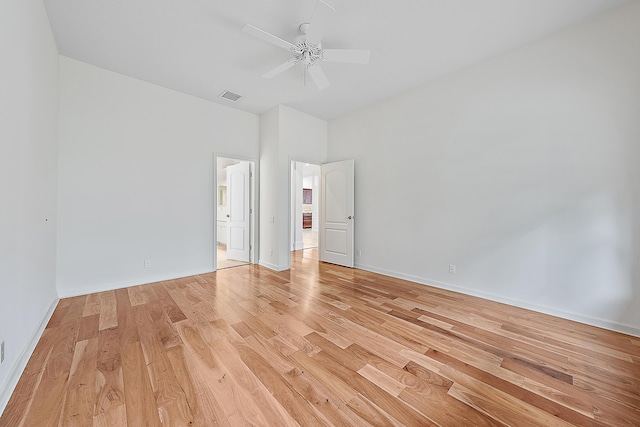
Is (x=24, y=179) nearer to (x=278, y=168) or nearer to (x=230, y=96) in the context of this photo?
(x=230, y=96)

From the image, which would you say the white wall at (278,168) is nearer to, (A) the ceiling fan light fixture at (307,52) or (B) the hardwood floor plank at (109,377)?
(A) the ceiling fan light fixture at (307,52)

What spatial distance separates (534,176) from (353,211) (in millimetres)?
2706

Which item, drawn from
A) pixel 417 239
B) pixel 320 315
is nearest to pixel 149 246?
pixel 320 315

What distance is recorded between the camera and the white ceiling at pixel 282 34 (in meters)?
2.36

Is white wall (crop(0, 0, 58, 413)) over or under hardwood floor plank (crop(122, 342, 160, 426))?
over

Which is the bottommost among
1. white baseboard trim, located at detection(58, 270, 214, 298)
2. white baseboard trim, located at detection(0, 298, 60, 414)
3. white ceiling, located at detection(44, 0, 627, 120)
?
white baseboard trim, located at detection(0, 298, 60, 414)

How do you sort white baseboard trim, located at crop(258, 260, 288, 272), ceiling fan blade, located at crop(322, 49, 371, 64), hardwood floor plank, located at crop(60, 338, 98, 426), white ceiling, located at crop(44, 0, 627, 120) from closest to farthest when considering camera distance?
1. hardwood floor plank, located at crop(60, 338, 98, 426)
2. white ceiling, located at crop(44, 0, 627, 120)
3. ceiling fan blade, located at crop(322, 49, 371, 64)
4. white baseboard trim, located at crop(258, 260, 288, 272)

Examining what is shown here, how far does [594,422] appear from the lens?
1398 mm

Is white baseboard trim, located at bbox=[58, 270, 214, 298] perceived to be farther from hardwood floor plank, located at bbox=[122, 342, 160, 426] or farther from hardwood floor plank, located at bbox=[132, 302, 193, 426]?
hardwood floor plank, located at bbox=[122, 342, 160, 426]

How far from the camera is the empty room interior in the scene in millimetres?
1619

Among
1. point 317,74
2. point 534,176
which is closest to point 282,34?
point 317,74

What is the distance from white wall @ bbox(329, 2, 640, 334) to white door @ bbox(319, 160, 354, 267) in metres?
0.96

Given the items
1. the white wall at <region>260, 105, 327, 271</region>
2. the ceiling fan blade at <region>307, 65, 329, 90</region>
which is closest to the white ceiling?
the ceiling fan blade at <region>307, 65, 329, 90</region>

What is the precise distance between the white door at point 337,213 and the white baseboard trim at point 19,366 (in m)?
4.09
